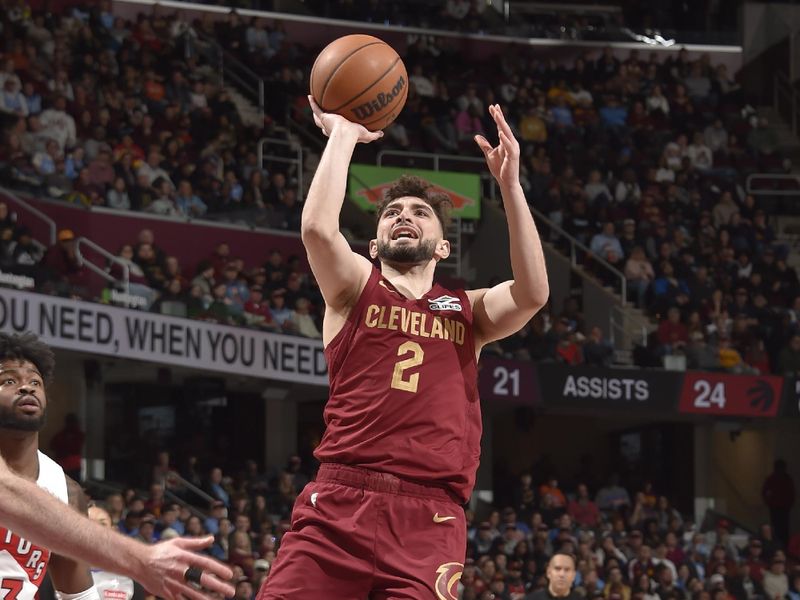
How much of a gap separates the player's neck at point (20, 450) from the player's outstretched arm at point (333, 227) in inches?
46.2

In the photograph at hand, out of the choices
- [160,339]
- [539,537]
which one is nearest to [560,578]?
[539,537]

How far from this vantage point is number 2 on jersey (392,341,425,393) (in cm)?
539

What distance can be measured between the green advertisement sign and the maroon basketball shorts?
14776 millimetres

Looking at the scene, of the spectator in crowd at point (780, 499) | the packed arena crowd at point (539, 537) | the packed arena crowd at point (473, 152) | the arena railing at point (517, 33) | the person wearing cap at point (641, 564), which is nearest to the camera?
the packed arena crowd at point (539, 537)

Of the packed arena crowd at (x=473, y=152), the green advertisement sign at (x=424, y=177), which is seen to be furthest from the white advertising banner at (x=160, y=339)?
the green advertisement sign at (x=424, y=177)

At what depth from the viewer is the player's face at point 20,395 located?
16.8ft

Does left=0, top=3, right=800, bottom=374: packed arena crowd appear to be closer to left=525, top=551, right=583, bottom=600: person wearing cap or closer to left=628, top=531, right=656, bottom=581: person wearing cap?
left=628, top=531, right=656, bottom=581: person wearing cap

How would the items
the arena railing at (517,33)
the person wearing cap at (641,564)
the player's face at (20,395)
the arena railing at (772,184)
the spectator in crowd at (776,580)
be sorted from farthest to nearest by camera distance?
the arena railing at (772,184), the arena railing at (517,33), the spectator in crowd at (776,580), the person wearing cap at (641,564), the player's face at (20,395)

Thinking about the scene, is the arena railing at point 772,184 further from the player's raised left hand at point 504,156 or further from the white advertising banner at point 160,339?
the player's raised left hand at point 504,156

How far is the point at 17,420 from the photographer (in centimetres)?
517

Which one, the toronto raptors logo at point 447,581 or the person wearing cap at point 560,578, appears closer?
the toronto raptors logo at point 447,581

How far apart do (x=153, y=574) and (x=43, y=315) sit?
1121 centimetres

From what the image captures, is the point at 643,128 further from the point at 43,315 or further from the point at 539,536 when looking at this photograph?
the point at 43,315

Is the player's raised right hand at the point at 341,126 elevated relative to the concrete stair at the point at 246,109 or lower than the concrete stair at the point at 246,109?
lower
